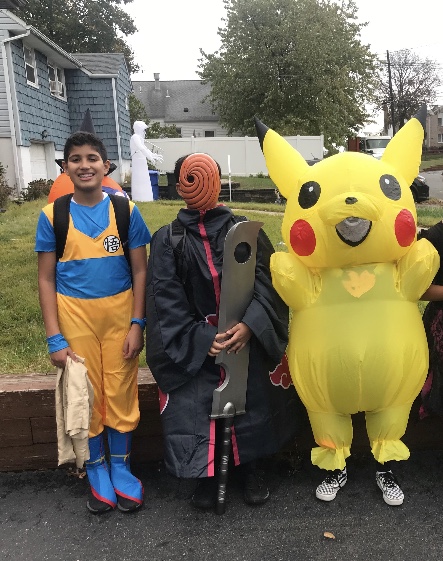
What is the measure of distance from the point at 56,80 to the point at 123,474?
55.3 ft

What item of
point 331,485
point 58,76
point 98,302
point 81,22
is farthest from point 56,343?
point 81,22

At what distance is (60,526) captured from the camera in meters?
2.52

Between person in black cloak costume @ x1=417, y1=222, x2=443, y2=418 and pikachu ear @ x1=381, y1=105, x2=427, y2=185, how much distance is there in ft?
0.97

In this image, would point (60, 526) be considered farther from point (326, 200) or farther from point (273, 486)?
point (326, 200)

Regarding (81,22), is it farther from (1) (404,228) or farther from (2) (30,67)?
(1) (404,228)

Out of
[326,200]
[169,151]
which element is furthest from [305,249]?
[169,151]

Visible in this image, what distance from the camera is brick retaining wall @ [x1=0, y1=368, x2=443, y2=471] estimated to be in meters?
2.83

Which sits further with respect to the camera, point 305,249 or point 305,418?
point 305,418

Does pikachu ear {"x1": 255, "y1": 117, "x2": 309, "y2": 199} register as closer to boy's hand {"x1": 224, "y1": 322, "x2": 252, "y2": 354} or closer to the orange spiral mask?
the orange spiral mask

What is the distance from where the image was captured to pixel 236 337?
240 centimetres

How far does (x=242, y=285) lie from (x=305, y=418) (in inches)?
35.7

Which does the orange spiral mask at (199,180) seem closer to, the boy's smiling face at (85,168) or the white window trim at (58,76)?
the boy's smiling face at (85,168)

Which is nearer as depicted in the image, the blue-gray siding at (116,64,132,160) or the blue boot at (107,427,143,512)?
the blue boot at (107,427,143,512)

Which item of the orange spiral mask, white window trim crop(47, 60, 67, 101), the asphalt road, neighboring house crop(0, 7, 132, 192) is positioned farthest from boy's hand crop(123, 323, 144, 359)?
white window trim crop(47, 60, 67, 101)
